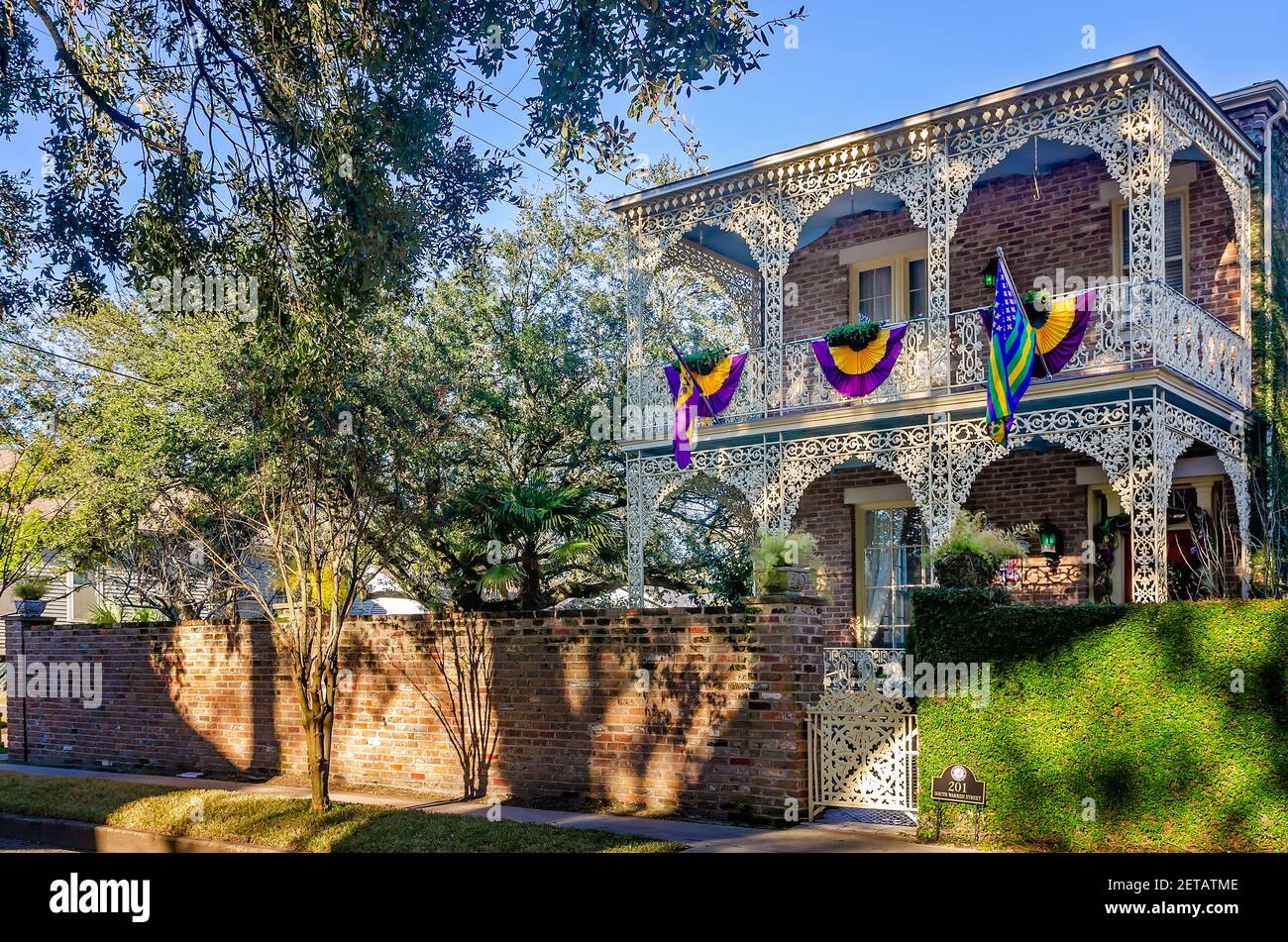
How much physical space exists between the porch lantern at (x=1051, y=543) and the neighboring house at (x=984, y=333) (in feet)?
0.13

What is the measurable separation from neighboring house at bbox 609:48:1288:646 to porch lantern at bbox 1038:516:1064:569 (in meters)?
0.04

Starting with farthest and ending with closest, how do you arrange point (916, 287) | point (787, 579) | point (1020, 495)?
point (916, 287) < point (1020, 495) < point (787, 579)

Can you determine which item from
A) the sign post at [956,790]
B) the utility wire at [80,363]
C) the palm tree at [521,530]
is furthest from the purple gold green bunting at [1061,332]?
the utility wire at [80,363]

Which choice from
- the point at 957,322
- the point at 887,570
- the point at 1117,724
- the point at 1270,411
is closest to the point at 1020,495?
the point at 887,570

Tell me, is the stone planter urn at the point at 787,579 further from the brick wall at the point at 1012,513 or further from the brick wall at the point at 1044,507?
the brick wall at the point at 1044,507

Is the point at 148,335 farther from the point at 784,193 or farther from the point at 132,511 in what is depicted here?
the point at 784,193

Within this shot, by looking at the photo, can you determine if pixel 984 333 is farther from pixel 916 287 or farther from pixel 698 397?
pixel 698 397

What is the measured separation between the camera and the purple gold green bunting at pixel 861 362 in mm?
14695

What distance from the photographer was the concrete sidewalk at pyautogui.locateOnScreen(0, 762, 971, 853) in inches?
371

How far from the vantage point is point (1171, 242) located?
15.5 meters

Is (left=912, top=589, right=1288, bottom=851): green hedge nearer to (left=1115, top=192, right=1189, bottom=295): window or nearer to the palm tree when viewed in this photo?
the palm tree

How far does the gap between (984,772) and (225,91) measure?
8.12m

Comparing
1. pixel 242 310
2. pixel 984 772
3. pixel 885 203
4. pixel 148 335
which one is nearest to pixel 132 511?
pixel 148 335

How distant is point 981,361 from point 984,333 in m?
0.59
